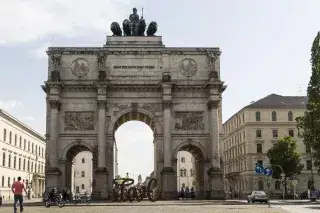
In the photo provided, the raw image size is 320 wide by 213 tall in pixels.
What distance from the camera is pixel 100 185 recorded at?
153ft

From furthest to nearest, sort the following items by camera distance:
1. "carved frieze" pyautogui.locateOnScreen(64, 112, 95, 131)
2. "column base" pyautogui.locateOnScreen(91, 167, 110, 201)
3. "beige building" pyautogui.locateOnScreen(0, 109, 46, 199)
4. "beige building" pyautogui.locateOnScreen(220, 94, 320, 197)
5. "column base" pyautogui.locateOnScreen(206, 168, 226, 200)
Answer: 1. "beige building" pyautogui.locateOnScreen(220, 94, 320, 197)
2. "beige building" pyautogui.locateOnScreen(0, 109, 46, 199)
3. "carved frieze" pyautogui.locateOnScreen(64, 112, 95, 131)
4. "column base" pyautogui.locateOnScreen(206, 168, 226, 200)
5. "column base" pyautogui.locateOnScreen(91, 167, 110, 201)

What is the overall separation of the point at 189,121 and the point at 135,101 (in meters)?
5.69

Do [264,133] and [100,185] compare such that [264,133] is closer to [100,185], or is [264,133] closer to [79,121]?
[79,121]

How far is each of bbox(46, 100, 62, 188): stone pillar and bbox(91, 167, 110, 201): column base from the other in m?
3.62

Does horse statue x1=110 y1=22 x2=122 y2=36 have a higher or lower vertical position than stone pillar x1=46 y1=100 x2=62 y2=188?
higher

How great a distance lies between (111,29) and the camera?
5234cm

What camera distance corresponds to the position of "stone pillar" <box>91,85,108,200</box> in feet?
153

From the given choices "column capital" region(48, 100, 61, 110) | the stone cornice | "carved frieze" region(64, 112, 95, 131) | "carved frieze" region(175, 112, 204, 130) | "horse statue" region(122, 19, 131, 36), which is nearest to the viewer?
"column capital" region(48, 100, 61, 110)

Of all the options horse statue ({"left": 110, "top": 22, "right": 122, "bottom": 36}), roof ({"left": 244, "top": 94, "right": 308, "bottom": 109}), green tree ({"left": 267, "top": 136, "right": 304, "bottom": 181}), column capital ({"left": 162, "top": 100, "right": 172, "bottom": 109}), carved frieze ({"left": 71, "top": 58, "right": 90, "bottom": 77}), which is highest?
horse statue ({"left": 110, "top": 22, "right": 122, "bottom": 36})

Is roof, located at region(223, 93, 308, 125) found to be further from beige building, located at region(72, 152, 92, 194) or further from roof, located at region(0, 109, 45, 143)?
beige building, located at region(72, 152, 92, 194)

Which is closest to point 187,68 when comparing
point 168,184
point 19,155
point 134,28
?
point 134,28

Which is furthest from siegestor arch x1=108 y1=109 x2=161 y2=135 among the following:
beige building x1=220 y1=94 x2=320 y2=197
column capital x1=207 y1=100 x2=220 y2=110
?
beige building x1=220 y1=94 x2=320 y2=197

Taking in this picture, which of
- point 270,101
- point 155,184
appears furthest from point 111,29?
point 270,101

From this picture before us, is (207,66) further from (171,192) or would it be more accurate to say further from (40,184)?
(40,184)
